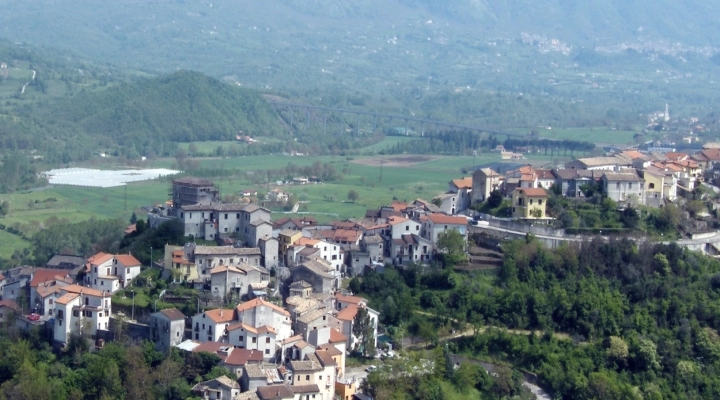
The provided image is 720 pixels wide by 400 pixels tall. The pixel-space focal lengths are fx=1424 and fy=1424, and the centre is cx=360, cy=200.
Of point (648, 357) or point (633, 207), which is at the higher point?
point (633, 207)

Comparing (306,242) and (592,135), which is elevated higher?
(592,135)

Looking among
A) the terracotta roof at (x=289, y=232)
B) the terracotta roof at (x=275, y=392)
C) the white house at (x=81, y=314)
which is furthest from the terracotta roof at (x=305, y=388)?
the terracotta roof at (x=289, y=232)

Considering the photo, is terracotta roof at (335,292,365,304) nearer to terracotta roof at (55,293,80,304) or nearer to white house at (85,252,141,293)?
white house at (85,252,141,293)

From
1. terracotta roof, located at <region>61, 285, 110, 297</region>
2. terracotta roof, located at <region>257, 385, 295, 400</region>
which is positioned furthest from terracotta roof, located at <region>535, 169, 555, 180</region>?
terracotta roof, located at <region>257, 385, 295, 400</region>

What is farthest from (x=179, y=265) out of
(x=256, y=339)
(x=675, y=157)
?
(x=675, y=157)

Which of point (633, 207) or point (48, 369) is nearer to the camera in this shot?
point (48, 369)

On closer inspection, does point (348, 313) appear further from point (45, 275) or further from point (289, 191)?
point (289, 191)

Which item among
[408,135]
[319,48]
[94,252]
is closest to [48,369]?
[94,252]

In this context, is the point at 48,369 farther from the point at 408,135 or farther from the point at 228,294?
the point at 408,135
